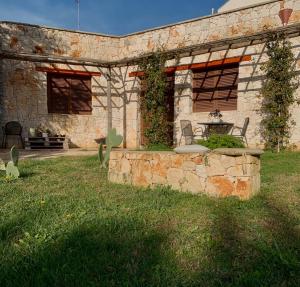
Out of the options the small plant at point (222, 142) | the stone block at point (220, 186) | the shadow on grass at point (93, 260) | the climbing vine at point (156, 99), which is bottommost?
the shadow on grass at point (93, 260)

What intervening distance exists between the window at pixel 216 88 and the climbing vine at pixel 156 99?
105cm

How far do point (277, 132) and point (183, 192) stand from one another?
546cm

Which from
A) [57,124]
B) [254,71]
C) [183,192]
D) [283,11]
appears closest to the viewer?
[183,192]

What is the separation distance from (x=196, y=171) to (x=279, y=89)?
18.0 ft

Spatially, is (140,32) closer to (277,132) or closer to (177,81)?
(177,81)

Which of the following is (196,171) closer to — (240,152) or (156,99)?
(240,152)

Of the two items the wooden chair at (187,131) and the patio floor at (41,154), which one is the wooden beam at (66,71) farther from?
the wooden chair at (187,131)

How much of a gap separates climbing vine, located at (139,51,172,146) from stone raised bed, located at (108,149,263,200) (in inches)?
235

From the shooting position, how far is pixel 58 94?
460 inches

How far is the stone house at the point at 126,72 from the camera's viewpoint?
923cm

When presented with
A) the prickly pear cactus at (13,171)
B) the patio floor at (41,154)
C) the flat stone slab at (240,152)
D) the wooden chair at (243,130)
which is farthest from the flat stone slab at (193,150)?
the wooden chair at (243,130)

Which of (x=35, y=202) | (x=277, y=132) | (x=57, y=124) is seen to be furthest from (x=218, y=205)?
(x=57, y=124)

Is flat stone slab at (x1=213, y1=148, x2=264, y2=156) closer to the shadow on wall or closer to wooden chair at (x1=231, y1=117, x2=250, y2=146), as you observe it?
wooden chair at (x1=231, y1=117, x2=250, y2=146)

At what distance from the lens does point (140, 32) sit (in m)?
11.6
